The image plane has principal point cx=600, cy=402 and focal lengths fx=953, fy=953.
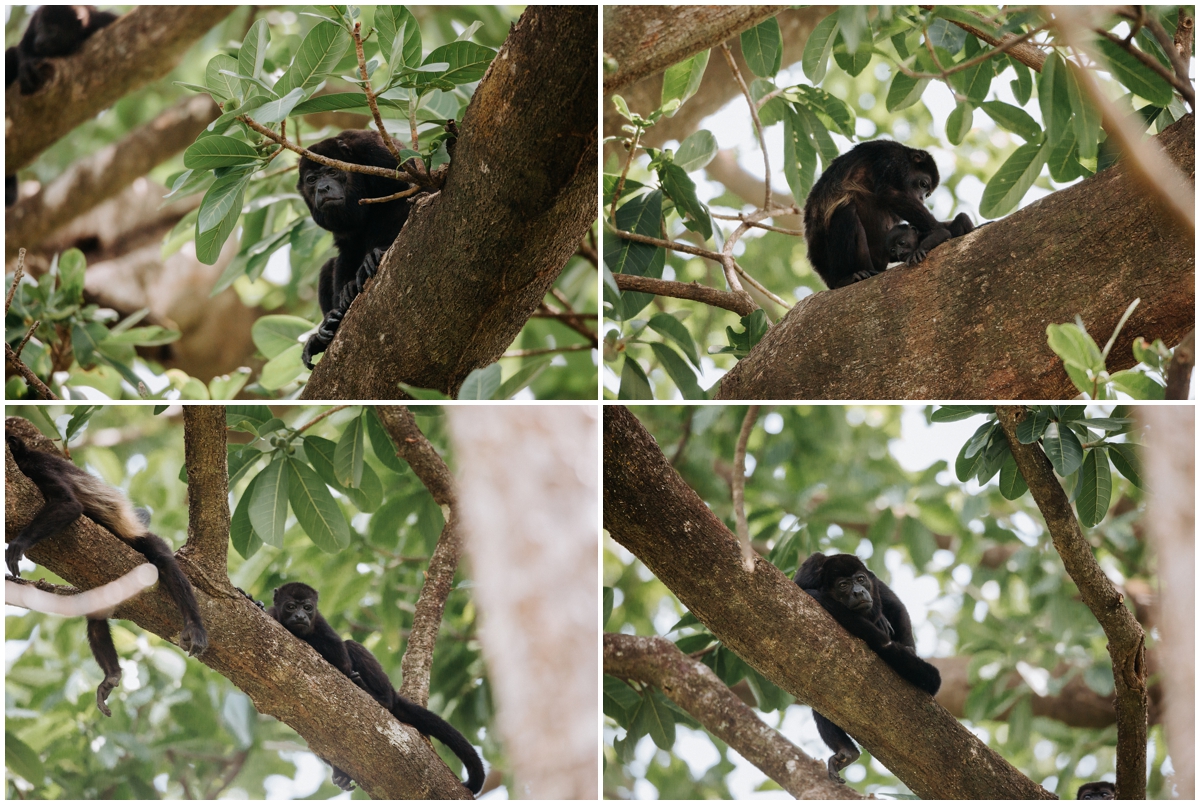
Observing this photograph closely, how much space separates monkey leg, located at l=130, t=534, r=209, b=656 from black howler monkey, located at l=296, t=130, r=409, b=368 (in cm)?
69

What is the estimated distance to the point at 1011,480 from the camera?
8.17ft

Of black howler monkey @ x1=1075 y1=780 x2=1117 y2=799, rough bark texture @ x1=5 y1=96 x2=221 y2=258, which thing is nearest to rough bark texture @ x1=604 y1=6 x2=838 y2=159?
black howler monkey @ x1=1075 y1=780 x2=1117 y2=799

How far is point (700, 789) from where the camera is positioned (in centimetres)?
255

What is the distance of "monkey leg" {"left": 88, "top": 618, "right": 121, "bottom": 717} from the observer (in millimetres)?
2367

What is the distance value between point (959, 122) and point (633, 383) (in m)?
1.10

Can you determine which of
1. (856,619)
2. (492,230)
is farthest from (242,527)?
(856,619)

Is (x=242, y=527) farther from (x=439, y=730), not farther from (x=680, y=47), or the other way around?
(x=680, y=47)

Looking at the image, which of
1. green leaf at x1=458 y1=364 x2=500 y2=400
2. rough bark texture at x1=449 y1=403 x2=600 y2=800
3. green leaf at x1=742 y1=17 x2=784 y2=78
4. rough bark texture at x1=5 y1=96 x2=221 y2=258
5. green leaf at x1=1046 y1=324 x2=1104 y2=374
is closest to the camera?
rough bark texture at x1=449 y1=403 x2=600 y2=800

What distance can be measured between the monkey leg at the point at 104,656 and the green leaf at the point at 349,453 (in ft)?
2.20

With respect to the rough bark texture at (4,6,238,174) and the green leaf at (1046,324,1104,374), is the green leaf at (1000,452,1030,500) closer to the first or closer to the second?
the green leaf at (1046,324,1104,374)

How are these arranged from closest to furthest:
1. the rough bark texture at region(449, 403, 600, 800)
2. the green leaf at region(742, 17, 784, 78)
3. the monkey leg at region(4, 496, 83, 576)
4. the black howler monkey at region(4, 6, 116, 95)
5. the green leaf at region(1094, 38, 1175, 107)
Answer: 1. the rough bark texture at region(449, 403, 600, 800)
2. the green leaf at region(1094, 38, 1175, 107)
3. the monkey leg at region(4, 496, 83, 576)
4. the green leaf at region(742, 17, 784, 78)
5. the black howler monkey at region(4, 6, 116, 95)

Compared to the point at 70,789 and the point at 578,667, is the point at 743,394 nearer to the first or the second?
the point at 578,667

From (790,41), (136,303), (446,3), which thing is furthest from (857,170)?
(136,303)

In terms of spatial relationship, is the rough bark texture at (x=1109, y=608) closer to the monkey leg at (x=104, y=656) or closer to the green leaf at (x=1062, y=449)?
the green leaf at (x=1062, y=449)
